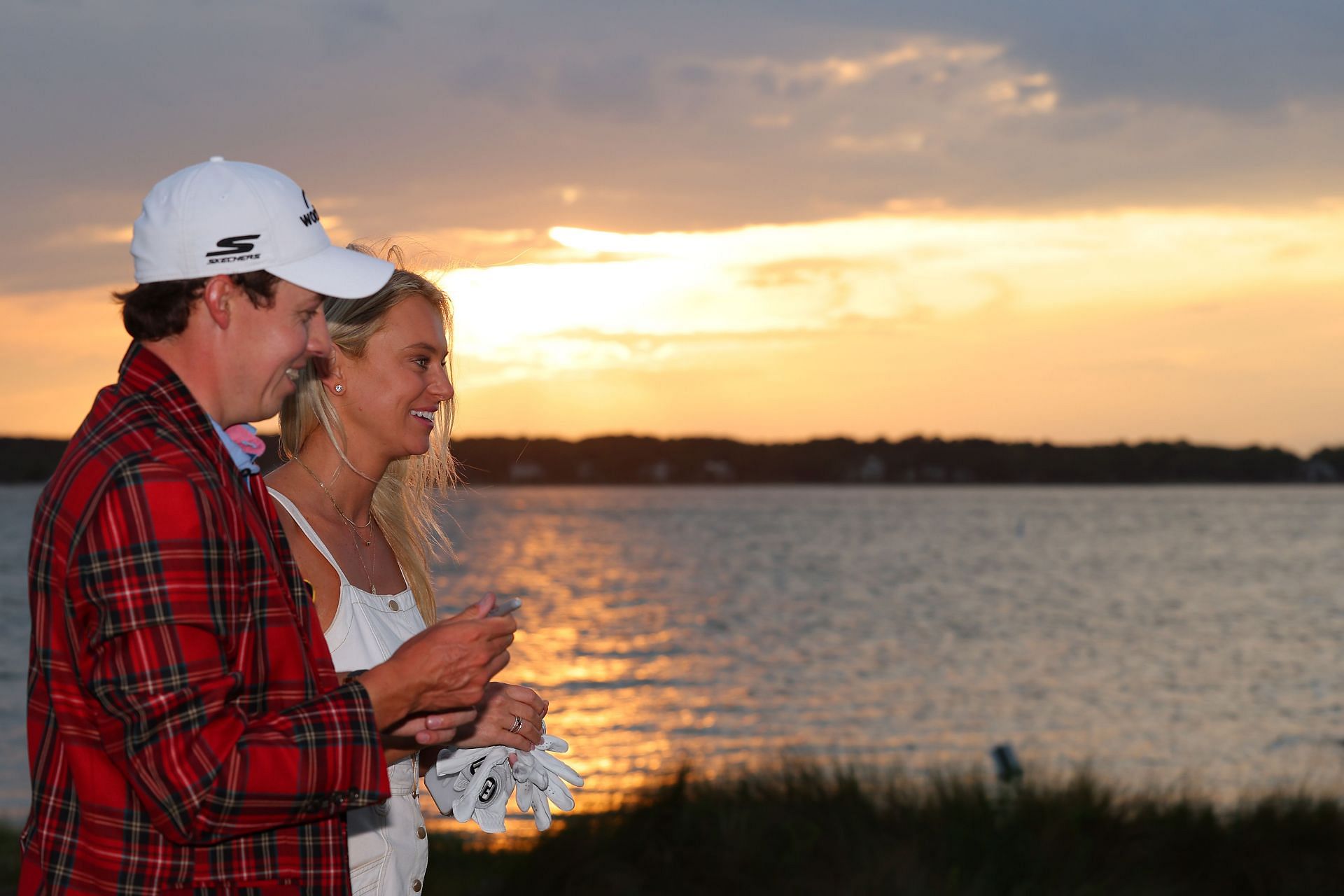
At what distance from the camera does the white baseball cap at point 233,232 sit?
1651 millimetres

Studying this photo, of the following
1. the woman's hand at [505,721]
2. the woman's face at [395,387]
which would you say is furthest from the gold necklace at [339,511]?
the woman's hand at [505,721]

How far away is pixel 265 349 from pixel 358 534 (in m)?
1.15

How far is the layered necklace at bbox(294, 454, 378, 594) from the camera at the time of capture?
8.88 ft

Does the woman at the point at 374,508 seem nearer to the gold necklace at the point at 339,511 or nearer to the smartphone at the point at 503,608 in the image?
the gold necklace at the point at 339,511

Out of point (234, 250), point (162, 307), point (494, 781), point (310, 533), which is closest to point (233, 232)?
point (234, 250)

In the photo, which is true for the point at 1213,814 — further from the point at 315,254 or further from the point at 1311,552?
the point at 1311,552

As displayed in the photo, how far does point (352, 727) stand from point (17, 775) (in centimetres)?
1388

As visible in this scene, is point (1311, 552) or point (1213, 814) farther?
point (1311, 552)

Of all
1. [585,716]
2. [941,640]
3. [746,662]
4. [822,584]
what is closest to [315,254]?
[585,716]

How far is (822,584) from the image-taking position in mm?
39562

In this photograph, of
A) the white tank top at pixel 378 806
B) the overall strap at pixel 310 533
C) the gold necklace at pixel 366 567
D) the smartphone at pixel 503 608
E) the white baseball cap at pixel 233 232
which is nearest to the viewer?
the white baseball cap at pixel 233 232

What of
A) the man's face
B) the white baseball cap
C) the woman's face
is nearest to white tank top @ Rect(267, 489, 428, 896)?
the woman's face

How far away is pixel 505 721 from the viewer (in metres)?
2.48

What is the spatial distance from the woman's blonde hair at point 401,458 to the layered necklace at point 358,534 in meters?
0.07
